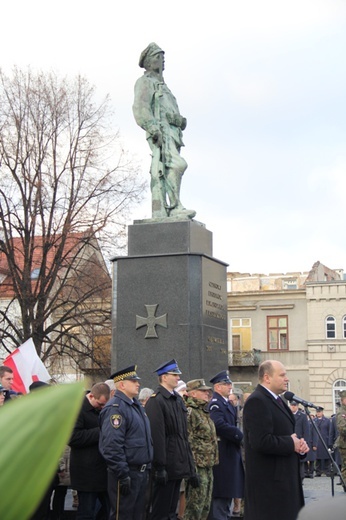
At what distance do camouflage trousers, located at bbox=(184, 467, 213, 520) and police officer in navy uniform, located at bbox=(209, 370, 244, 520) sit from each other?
0.66 metres

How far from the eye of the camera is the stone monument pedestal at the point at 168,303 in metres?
13.1

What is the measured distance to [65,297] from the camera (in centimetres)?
3033

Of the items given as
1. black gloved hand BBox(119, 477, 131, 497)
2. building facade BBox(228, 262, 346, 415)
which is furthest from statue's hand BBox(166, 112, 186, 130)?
building facade BBox(228, 262, 346, 415)

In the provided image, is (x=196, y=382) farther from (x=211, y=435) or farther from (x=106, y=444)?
(x=106, y=444)

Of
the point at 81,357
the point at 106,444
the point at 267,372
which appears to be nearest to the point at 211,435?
the point at 106,444

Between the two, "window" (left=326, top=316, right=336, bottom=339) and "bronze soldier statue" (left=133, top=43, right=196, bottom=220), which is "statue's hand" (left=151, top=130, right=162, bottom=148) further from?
"window" (left=326, top=316, right=336, bottom=339)

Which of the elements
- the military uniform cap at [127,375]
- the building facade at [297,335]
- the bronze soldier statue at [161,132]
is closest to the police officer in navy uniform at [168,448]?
the military uniform cap at [127,375]

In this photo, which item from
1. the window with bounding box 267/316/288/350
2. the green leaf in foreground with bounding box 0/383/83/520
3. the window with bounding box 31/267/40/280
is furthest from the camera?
the window with bounding box 267/316/288/350

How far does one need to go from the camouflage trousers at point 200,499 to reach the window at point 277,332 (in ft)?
156

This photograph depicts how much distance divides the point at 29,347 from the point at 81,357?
1465cm

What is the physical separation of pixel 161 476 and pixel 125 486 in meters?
0.80

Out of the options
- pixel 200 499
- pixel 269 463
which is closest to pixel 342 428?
pixel 200 499

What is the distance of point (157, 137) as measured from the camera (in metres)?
14.4

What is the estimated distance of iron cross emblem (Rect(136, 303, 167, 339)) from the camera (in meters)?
13.2
